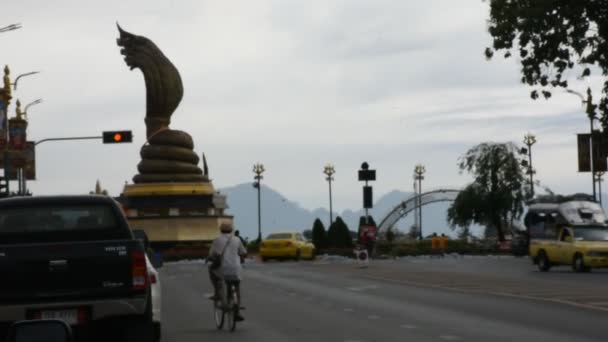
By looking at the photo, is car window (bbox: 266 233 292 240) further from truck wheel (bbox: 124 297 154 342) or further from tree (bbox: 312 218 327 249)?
truck wheel (bbox: 124 297 154 342)

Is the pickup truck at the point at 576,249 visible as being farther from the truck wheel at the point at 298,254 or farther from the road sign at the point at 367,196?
the truck wheel at the point at 298,254

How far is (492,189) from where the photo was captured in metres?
94.2

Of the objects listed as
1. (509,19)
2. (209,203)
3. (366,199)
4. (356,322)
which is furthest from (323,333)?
(209,203)

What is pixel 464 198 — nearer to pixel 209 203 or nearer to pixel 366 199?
pixel 209 203

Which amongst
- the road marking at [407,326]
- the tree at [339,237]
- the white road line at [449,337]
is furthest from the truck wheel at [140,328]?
the tree at [339,237]

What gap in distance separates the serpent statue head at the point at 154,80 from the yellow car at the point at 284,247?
3855cm

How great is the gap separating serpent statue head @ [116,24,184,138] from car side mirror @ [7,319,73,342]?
3777 inches

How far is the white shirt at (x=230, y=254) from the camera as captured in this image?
19.4 metres

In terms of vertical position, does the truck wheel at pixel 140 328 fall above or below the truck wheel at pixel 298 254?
below

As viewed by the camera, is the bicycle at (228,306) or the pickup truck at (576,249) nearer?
the bicycle at (228,306)

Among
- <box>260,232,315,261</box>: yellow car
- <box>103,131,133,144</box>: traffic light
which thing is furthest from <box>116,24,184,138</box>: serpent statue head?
<box>103,131,133,144</box>: traffic light

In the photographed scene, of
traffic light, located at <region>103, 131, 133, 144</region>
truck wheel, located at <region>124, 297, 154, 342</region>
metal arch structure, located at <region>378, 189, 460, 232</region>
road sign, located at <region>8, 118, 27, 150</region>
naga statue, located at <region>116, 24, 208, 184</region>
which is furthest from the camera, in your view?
metal arch structure, located at <region>378, 189, 460, 232</region>

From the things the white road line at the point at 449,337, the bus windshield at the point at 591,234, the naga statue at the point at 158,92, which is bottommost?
the white road line at the point at 449,337

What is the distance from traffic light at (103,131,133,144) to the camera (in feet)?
168
